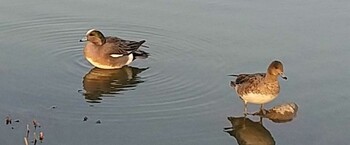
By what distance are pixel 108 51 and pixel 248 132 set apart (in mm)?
2499

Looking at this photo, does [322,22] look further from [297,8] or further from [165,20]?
[165,20]

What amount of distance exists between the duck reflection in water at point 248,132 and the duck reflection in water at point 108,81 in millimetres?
1328

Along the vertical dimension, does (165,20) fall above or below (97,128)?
above

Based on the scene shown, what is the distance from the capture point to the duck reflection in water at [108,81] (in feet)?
24.2

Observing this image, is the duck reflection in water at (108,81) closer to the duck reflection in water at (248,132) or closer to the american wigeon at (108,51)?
the american wigeon at (108,51)

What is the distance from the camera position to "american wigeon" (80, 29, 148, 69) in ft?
27.2

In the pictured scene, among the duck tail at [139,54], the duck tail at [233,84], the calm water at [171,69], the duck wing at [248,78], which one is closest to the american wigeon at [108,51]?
the duck tail at [139,54]

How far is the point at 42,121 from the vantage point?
6.52m

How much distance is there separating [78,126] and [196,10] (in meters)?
3.92

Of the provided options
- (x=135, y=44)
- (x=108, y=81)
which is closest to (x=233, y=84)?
(x=108, y=81)

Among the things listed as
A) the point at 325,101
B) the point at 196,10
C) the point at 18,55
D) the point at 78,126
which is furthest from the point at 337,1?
the point at 78,126

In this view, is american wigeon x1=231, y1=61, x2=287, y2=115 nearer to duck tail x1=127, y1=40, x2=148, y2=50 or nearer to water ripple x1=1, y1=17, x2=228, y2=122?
water ripple x1=1, y1=17, x2=228, y2=122

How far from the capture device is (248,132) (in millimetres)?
6555

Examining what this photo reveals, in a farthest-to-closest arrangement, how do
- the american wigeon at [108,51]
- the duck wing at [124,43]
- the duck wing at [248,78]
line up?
the duck wing at [124,43], the american wigeon at [108,51], the duck wing at [248,78]
